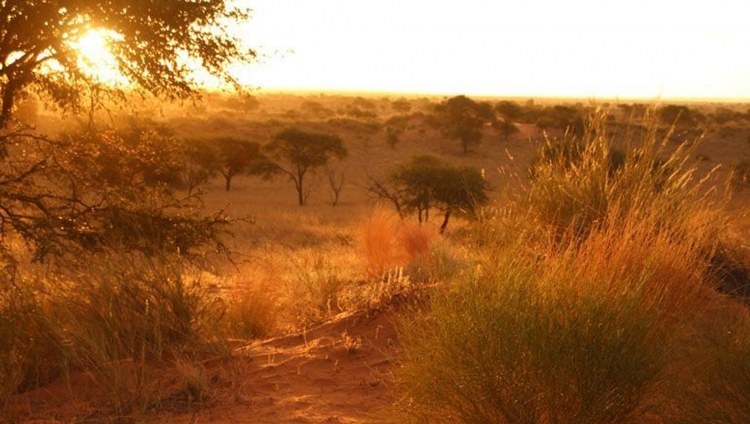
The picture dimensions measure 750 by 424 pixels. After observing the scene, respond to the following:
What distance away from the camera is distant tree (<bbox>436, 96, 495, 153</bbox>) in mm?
50500

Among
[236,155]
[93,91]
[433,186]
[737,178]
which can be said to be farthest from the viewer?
[236,155]

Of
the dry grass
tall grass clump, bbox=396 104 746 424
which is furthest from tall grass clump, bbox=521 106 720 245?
the dry grass

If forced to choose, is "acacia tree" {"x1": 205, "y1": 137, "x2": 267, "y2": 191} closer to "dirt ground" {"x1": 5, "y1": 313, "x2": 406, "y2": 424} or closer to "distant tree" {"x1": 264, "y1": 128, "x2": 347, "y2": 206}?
"distant tree" {"x1": 264, "y1": 128, "x2": 347, "y2": 206}

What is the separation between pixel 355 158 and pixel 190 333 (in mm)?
42378

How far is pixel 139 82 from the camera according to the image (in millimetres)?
7188

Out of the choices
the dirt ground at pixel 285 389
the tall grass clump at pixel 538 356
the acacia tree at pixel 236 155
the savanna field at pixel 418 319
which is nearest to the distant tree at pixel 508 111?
the acacia tree at pixel 236 155

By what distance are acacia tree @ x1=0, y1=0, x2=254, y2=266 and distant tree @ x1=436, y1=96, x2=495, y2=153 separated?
43.1 meters

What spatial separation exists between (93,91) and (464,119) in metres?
46.6

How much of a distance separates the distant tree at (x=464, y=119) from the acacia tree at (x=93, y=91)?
43062 millimetres

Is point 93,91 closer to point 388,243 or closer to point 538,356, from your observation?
point 388,243

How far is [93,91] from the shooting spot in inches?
295

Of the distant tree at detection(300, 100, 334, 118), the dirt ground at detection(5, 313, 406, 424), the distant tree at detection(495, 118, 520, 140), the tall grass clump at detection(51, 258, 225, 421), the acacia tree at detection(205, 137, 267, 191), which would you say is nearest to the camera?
the dirt ground at detection(5, 313, 406, 424)

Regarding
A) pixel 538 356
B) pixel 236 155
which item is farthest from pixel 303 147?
pixel 538 356

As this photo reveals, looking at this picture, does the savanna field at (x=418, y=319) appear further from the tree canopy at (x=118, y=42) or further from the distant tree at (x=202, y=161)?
the distant tree at (x=202, y=161)
